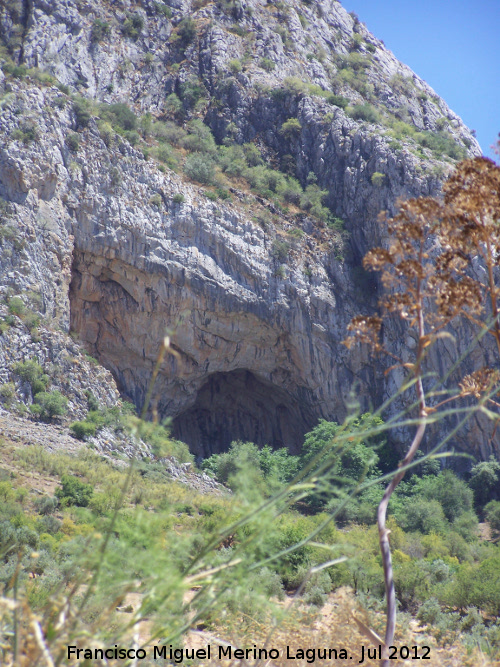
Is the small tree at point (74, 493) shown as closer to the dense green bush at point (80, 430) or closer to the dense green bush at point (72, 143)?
the dense green bush at point (80, 430)

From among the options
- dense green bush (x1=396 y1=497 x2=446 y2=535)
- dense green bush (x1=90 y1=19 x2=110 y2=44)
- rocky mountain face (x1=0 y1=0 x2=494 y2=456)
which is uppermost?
dense green bush (x1=90 y1=19 x2=110 y2=44)

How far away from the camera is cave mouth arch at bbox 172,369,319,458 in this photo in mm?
25391

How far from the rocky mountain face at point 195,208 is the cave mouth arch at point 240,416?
0.07 metres

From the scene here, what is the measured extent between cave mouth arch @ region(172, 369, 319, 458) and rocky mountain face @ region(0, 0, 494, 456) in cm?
7

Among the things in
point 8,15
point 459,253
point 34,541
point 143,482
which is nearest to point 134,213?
point 143,482

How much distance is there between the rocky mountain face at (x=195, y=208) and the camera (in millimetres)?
20469

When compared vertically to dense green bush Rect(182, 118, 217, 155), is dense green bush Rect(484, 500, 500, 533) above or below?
below

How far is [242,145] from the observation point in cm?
2975

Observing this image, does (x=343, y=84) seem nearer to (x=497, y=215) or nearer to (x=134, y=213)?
(x=134, y=213)

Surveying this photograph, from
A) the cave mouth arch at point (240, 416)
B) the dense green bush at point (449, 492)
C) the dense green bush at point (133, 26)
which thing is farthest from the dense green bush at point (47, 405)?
the dense green bush at point (133, 26)

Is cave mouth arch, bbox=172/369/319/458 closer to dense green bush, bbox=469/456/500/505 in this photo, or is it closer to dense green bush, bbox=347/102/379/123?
dense green bush, bbox=469/456/500/505

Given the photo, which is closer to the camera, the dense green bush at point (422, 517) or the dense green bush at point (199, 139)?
the dense green bush at point (422, 517)

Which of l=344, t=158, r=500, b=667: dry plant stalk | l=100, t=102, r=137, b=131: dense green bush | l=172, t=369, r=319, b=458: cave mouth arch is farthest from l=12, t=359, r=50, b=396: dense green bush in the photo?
l=344, t=158, r=500, b=667: dry plant stalk

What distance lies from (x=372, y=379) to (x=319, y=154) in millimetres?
12676
